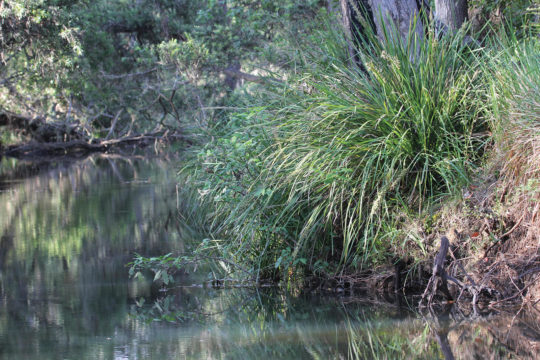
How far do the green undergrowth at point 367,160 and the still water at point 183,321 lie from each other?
17.3 inches

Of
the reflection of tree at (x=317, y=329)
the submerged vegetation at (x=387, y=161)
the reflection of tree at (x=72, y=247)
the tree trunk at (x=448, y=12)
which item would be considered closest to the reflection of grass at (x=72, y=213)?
the reflection of tree at (x=72, y=247)

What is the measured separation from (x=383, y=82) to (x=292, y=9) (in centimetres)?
891

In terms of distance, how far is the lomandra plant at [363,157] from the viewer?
532 centimetres

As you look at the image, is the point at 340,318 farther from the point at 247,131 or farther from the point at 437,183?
the point at 247,131

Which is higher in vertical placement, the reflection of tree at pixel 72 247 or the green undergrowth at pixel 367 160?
the green undergrowth at pixel 367 160

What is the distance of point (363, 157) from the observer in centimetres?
529

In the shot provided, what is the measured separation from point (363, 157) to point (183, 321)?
1841 millimetres

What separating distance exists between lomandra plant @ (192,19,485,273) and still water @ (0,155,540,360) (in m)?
0.49

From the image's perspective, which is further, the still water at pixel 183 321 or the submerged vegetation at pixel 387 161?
the submerged vegetation at pixel 387 161

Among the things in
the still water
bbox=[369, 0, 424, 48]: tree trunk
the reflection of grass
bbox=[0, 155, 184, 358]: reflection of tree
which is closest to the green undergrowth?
the still water

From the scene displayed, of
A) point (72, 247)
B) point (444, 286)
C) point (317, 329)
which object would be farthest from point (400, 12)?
point (72, 247)

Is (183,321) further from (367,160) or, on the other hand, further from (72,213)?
(72,213)

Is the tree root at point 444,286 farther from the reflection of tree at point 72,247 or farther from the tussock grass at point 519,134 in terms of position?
the reflection of tree at point 72,247

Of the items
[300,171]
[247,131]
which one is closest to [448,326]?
[300,171]
